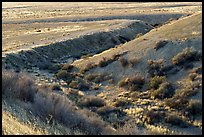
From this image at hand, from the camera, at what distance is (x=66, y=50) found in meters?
45.3

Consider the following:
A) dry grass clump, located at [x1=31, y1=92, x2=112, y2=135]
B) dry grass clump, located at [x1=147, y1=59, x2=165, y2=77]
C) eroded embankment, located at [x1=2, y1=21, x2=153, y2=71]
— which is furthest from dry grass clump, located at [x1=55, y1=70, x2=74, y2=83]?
dry grass clump, located at [x1=31, y1=92, x2=112, y2=135]

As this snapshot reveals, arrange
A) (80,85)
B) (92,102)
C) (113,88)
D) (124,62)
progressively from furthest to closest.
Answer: (124,62) → (80,85) → (113,88) → (92,102)

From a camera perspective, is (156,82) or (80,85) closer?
(156,82)

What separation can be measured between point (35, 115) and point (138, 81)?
14411 millimetres

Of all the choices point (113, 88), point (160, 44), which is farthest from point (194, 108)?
point (160, 44)

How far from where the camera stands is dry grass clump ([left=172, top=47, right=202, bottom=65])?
27578 mm

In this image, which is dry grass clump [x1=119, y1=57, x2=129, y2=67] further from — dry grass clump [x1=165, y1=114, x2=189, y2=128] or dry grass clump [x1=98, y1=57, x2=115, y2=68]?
dry grass clump [x1=165, y1=114, x2=189, y2=128]

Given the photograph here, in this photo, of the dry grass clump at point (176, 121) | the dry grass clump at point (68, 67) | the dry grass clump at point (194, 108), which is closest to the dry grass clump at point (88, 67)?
the dry grass clump at point (68, 67)

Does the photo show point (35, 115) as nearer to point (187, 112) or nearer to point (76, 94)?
A: point (187, 112)

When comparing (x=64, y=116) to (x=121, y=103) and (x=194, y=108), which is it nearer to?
(x=194, y=108)

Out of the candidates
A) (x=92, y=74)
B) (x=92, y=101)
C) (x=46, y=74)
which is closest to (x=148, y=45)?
(x=92, y=74)

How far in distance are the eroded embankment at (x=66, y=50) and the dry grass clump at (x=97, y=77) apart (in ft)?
20.4

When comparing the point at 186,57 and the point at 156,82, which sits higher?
the point at 186,57

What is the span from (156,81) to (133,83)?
5.71 feet
